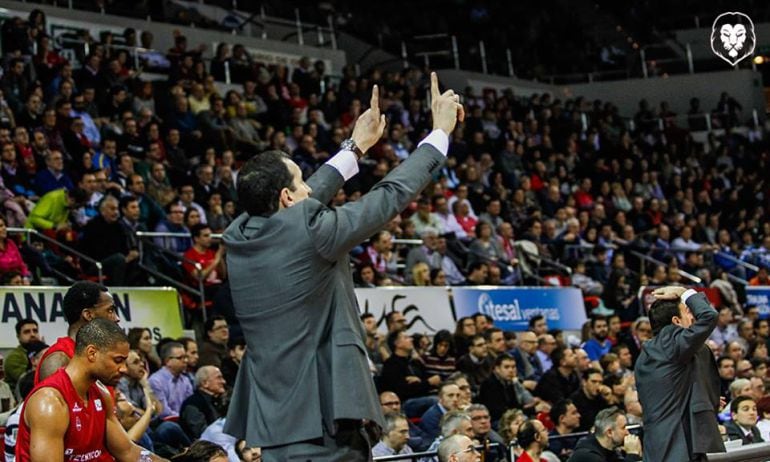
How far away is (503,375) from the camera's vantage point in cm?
1252

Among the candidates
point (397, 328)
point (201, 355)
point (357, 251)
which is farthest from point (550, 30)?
point (201, 355)

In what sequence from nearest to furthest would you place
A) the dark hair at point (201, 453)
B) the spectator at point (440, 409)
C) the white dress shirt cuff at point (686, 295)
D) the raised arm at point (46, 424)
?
the raised arm at point (46, 424) → the white dress shirt cuff at point (686, 295) → the dark hair at point (201, 453) → the spectator at point (440, 409)

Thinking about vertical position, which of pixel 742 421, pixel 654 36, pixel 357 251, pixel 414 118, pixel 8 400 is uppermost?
pixel 654 36

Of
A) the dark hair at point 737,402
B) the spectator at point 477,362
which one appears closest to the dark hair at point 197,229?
the spectator at point 477,362

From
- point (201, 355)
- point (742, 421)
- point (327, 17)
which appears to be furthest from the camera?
point (327, 17)

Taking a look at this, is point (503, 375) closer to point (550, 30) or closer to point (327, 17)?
point (327, 17)

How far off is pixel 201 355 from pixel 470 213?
7.45 m

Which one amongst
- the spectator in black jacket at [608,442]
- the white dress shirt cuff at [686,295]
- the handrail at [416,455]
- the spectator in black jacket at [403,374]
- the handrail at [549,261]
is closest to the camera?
the white dress shirt cuff at [686,295]

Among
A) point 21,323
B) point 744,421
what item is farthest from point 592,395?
point 21,323

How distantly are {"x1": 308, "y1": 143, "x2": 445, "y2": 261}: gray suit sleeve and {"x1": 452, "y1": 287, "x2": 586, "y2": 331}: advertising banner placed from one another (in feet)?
36.2

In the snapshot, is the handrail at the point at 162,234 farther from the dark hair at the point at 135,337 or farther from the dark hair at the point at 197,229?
the dark hair at the point at 135,337

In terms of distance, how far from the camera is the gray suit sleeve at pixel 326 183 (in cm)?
435

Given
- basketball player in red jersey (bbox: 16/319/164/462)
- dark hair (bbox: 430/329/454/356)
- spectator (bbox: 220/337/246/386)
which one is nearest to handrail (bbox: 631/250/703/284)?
dark hair (bbox: 430/329/454/356)

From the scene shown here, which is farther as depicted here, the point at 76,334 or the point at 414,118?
the point at 414,118
